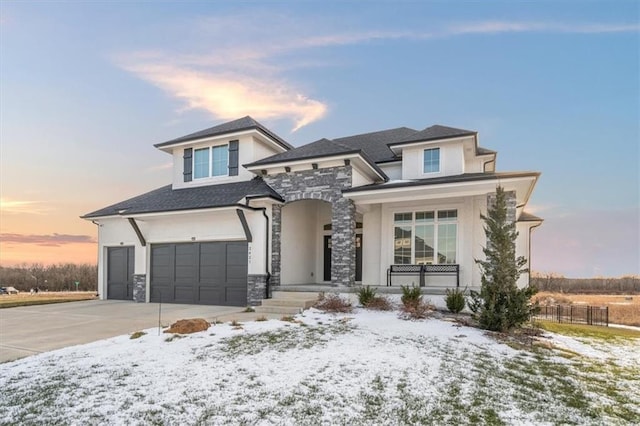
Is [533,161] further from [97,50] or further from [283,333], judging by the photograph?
[97,50]

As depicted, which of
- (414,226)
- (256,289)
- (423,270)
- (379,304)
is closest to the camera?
(379,304)

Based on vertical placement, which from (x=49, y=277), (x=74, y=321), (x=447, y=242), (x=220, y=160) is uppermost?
(x=220, y=160)

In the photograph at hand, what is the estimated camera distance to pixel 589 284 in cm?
3338

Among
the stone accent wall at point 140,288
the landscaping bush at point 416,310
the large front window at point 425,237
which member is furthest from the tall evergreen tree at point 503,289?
the stone accent wall at point 140,288

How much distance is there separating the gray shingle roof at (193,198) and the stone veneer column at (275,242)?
61 centimetres

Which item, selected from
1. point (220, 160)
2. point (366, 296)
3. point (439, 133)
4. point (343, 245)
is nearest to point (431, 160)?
point (439, 133)

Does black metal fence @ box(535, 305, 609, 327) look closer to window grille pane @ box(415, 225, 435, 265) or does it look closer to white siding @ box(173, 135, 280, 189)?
window grille pane @ box(415, 225, 435, 265)

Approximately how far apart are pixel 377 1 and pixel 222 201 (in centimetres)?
847

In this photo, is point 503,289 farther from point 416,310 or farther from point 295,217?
point 295,217

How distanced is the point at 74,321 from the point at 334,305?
7.36 metres

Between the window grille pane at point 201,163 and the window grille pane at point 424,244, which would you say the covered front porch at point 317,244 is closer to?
the window grille pane at point 424,244

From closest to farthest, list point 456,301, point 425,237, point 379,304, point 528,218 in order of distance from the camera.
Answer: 1. point 456,301
2. point 379,304
3. point 425,237
4. point 528,218

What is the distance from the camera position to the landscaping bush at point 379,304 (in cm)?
1020

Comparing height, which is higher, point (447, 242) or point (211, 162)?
point (211, 162)
